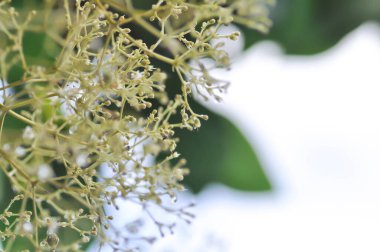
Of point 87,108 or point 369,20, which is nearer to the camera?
point 87,108

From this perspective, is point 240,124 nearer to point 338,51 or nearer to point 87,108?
point 338,51

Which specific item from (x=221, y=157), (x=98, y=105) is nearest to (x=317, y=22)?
(x=221, y=157)

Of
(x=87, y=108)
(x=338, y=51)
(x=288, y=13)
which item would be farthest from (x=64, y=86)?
(x=338, y=51)

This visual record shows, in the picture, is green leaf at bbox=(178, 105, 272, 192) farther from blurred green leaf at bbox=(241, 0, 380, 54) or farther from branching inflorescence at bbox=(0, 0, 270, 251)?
branching inflorescence at bbox=(0, 0, 270, 251)

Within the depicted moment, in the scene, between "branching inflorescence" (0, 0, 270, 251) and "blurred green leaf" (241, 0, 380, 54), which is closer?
"branching inflorescence" (0, 0, 270, 251)

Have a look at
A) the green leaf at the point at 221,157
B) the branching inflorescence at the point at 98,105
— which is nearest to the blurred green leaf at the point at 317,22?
the green leaf at the point at 221,157

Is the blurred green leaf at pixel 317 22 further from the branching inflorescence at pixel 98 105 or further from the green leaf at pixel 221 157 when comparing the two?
the branching inflorescence at pixel 98 105

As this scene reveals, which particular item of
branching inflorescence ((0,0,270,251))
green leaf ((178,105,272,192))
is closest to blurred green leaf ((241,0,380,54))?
green leaf ((178,105,272,192))

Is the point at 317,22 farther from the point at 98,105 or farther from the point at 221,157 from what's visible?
the point at 98,105
